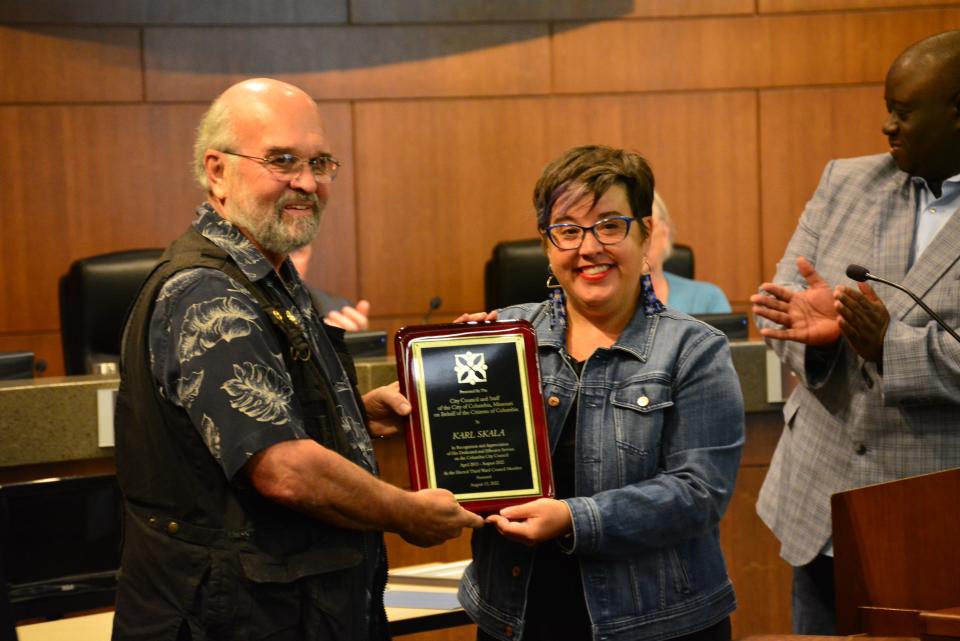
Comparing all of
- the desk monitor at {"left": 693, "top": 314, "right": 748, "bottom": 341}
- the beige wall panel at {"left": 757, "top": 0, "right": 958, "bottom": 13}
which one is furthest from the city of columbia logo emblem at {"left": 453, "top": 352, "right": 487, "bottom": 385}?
the beige wall panel at {"left": 757, "top": 0, "right": 958, "bottom": 13}

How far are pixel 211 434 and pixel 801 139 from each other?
4.44 metres

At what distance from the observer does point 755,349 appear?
2920mm

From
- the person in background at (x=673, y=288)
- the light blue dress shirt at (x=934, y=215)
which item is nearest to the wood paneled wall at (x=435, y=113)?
A: the person in background at (x=673, y=288)

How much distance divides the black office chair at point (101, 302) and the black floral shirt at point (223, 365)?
7.84ft

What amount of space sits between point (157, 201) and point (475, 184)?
142cm

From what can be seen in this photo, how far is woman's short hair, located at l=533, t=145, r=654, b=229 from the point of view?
1.80m

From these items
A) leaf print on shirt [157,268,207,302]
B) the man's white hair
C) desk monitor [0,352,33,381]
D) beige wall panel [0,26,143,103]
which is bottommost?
desk monitor [0,352,33,381]

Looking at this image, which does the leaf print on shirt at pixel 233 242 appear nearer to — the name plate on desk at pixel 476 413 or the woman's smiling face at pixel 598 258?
the name plate on desk at pixel 476 413

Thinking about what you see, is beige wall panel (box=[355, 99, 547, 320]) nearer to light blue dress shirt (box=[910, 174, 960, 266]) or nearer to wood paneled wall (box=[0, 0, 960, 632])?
wood paneled wall (box=[0, 0, 960, 632])

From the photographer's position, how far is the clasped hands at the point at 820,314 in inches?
79.0

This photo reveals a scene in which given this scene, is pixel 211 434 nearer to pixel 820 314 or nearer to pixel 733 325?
pixel 820 314

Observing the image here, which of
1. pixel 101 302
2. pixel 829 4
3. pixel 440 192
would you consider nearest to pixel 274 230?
pixel 101 302

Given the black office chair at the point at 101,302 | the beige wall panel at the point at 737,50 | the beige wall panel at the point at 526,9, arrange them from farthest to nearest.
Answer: the beige wall panel at the point at 737,50, the beige wall panel at the point at 526,9, the black office chair at the point at 101,302

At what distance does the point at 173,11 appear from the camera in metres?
5.11
